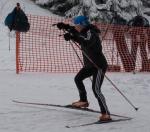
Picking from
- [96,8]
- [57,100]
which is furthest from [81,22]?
[96,8]

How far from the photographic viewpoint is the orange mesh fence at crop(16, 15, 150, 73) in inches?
594

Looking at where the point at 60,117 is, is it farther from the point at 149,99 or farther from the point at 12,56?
the point at 12,56

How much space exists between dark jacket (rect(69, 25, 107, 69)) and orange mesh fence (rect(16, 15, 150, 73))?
5.60 metres

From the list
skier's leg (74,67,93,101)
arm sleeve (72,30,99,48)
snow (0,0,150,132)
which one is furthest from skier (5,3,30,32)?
arm sleeve (72,30,99,48)

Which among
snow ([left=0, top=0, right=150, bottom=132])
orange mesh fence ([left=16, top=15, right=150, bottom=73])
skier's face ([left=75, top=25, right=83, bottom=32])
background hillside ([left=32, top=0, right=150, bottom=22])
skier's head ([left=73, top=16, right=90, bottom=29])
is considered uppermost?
background hillside ([left=32, top=0, right=150, bottom=22])

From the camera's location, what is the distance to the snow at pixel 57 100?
836 centimetres

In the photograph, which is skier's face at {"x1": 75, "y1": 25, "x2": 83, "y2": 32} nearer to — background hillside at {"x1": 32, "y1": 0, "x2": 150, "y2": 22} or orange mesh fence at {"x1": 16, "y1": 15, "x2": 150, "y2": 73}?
orange mesh fence at {"x1": 16, "y1": 15, "x2": 150, "y2": 73}

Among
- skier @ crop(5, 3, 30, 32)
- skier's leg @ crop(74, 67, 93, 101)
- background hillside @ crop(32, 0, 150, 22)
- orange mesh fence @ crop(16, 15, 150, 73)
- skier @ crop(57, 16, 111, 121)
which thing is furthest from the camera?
background hillside @ crop(32, 0, 150, 22)

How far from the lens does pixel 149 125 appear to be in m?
8.67

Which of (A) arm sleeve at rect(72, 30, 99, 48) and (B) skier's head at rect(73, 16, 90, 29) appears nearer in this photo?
(A) arm sleeve at rect(72, 30, 99, 48)

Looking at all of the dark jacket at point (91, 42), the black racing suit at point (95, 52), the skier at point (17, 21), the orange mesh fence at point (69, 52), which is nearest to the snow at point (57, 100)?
the black racing suit at point (95, 52)

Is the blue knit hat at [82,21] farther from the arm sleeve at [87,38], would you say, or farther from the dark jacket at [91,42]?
the arm sleeve at [87,38]

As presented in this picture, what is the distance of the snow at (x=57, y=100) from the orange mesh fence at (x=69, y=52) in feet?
2.10

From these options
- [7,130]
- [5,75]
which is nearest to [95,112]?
[7,130]
